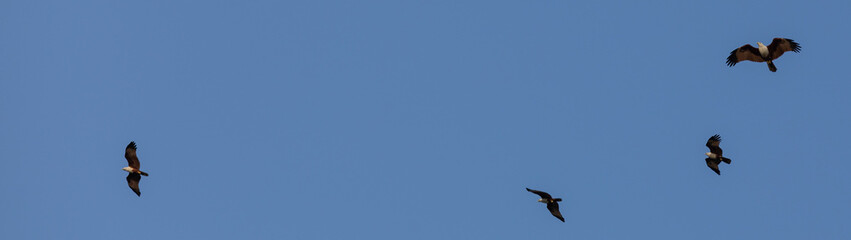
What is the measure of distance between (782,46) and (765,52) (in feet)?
1.96

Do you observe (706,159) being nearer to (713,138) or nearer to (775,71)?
(713,138)

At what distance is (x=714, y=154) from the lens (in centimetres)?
4997

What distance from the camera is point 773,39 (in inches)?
1853

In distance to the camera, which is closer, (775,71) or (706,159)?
(775,71)

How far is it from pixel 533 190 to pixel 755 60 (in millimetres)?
9474

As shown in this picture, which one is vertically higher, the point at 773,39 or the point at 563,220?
the point at 773,39

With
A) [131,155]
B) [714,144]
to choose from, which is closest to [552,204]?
[714,144]

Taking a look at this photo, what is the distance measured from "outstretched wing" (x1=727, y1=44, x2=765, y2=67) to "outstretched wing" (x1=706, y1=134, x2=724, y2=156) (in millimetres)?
2767

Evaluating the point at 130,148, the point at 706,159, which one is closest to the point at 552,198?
the point at 706,159

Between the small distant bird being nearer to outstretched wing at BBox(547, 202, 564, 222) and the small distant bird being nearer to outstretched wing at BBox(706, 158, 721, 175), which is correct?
outstretched wing at BBox(706, 158, 721, 175)

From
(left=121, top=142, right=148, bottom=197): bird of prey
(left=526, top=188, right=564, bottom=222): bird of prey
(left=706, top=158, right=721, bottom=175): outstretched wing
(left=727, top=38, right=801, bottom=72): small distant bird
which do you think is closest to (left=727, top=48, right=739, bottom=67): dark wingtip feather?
(left=727, top=38, right=801, bottom=72): small distant bird

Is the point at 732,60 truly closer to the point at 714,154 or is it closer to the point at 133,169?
the point at 714,154

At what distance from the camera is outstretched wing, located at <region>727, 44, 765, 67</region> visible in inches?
1897

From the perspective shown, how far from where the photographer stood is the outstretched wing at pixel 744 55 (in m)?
48.2
